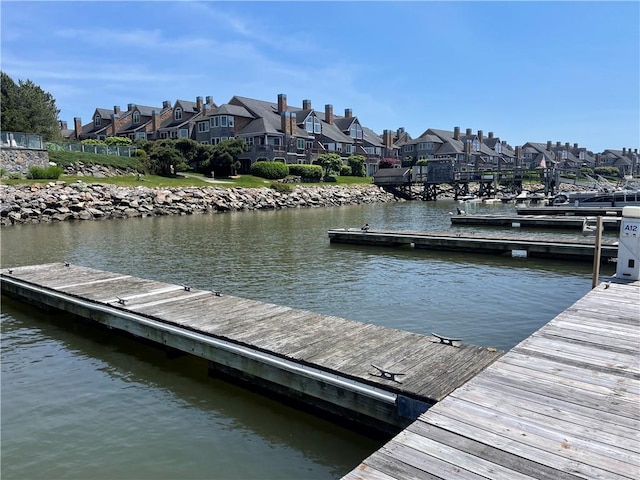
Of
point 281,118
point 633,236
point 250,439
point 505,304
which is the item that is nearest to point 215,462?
point 250,439

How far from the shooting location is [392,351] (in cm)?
725

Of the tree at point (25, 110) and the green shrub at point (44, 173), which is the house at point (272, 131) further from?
the green shrub at point (44, 173)

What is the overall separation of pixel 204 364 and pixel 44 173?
43.9 m

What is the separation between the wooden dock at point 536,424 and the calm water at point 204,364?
66.8 inches

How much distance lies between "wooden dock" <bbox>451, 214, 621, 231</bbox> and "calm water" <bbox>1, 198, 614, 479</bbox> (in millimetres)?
13385

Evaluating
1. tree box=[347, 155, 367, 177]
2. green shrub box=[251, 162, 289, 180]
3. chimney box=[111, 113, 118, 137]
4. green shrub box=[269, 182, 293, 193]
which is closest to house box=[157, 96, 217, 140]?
chimney box=[111, 113, 118, 137]

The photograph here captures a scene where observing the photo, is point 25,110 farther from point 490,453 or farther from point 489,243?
point 490,453

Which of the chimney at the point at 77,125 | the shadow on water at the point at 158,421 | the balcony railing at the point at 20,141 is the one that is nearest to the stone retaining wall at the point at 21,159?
the balcony railing at the point at 20,141

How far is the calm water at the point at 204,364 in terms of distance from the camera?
609cm

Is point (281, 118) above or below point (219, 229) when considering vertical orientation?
above

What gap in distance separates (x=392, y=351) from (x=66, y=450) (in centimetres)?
459

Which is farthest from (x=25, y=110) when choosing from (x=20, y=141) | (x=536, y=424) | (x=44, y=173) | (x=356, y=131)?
(x=536, y=424)

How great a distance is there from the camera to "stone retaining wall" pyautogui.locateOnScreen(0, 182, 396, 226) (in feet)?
123

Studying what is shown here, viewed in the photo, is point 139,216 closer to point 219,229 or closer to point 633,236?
point 219,229
